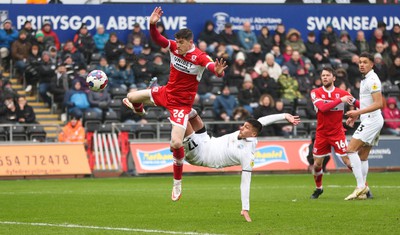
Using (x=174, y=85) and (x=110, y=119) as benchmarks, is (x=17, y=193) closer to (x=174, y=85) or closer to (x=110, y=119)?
(x=174, y=85)

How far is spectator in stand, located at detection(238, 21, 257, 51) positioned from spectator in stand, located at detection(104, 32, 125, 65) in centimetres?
505

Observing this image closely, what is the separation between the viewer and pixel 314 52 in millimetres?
37219

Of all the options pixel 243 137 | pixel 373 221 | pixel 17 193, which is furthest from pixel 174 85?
pixel 17 193

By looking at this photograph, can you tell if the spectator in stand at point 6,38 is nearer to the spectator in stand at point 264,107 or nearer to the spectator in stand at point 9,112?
the spectator in stand at point 9,112

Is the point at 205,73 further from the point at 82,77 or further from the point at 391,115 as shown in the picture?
the point at 391,115

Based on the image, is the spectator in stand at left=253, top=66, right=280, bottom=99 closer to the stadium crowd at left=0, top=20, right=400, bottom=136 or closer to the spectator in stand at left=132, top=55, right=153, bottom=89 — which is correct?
the stadium crowd at left=0, top=20, right=400, bottom=136

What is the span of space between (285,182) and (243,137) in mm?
11317

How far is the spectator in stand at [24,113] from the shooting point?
30625mm

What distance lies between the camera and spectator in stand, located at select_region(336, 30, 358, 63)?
37.6 m

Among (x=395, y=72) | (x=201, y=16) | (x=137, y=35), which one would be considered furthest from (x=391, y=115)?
(x=137, y=35)

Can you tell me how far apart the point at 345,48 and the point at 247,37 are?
4.16 meters

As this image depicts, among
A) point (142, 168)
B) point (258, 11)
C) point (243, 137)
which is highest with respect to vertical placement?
point (258, 11)

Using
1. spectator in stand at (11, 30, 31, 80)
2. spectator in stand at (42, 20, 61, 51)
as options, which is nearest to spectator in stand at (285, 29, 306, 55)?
spectator in stand at (42, 20, 61, 51)

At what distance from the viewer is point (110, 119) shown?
1251 inches
